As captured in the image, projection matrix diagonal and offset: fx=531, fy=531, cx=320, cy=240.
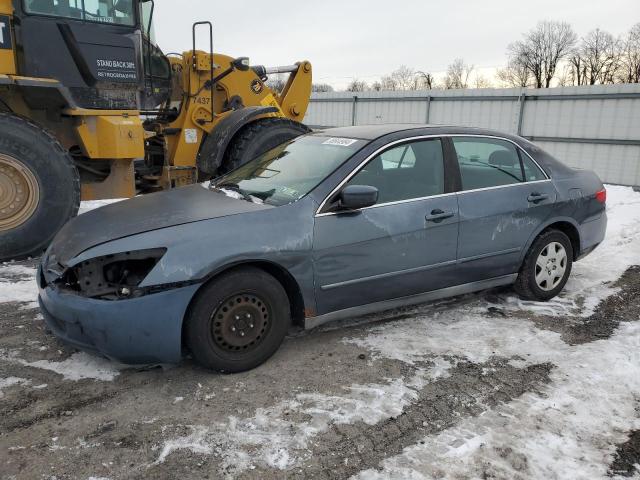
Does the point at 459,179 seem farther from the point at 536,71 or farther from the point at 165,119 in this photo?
the point at 536,71

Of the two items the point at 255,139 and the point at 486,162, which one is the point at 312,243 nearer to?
the point at 486,162

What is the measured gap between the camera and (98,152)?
6016 mm

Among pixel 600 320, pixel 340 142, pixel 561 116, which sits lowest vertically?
pixel 600 320

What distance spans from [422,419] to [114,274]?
200cm

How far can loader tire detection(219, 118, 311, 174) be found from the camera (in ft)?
23.4

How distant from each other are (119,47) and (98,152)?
4.00 ft

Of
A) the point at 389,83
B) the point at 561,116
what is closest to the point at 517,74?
the point at 389,83

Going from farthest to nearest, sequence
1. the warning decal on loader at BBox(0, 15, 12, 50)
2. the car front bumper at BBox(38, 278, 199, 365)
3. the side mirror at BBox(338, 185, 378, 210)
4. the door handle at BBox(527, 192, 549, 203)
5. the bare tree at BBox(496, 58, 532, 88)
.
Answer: the bare tree at BBox(496, 58, 532, 88) → the warning decal on loader at BBox(0, 15, 12, 50) → the door handle at BBox(527, 192, 549, 203) → the side mirror at BBox(338, 185, 378, 210) → the car front bumper at BBox(38, 278, 199, 365)

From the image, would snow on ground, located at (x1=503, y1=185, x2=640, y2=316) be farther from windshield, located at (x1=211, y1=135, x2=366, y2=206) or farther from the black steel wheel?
the black steel wheel

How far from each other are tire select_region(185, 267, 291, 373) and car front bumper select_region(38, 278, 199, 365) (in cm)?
11

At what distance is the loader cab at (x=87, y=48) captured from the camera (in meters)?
5.56

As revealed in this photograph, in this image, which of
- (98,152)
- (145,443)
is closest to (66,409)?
(145,443)

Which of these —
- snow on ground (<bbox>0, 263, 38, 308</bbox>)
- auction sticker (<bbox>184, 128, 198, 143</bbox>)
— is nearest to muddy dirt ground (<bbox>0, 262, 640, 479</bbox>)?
snow on ground (<bbox>0, 263, 38, 308</bbox>)

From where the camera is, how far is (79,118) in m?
5.96
